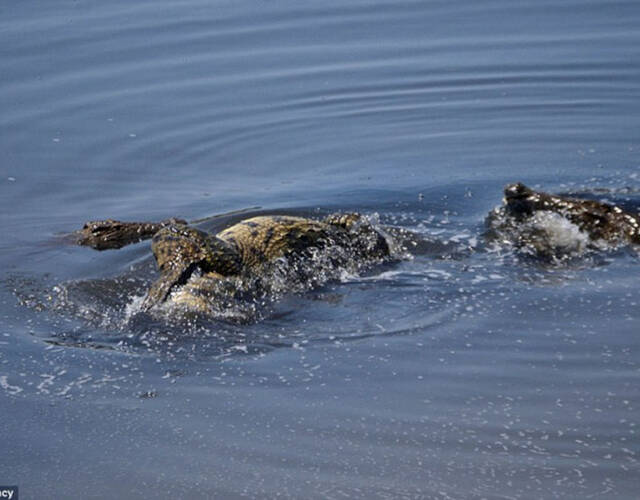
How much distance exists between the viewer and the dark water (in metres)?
5.46

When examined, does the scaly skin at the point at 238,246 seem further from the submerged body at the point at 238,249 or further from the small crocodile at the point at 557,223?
the small crocodile at the point at 557,223

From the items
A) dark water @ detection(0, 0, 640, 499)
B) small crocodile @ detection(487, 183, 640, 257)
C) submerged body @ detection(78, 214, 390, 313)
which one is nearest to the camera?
dark water @ detection(0, 0, 640, 499)

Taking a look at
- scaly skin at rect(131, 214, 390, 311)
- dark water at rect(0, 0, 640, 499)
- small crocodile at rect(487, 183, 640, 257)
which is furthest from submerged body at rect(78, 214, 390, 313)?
small crocodile at rect(487, 183, 640, 257)

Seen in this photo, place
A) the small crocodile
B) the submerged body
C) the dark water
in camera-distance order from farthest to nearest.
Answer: the small crocodile < the submerged body < the dark water

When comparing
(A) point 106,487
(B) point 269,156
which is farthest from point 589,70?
(A) point 106,487

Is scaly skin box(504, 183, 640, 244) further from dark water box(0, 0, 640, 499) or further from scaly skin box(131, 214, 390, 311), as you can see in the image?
scaly skin box(131, 214, 390, 311)

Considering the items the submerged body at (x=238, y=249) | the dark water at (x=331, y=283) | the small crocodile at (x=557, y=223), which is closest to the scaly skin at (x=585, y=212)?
the small crocodile at (x=557, y=223)

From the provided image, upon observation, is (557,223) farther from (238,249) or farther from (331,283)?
(238,249)

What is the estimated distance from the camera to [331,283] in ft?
25.1

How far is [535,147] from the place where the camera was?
10273mm

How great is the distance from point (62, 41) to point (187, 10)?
6.07ft

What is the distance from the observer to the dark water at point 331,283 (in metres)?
5.46

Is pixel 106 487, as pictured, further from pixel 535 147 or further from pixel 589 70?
pixel 589 70

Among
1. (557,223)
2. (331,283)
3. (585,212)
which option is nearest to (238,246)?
(331,283)
